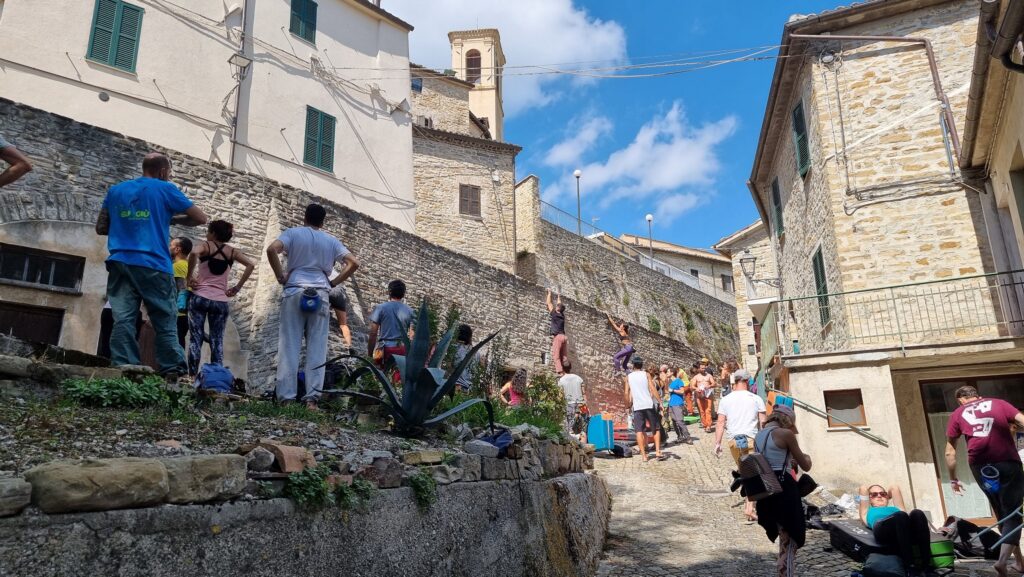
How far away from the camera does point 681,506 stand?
27.5ft

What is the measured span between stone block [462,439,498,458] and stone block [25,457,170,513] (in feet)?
7.59

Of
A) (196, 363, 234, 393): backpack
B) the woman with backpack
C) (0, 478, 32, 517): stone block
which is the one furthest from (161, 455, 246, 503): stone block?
the woman with backpack

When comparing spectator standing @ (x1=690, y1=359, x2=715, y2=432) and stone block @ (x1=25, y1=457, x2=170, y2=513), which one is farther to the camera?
spectator standing @ (x1=690, y1=359, x2=715, y2=432)

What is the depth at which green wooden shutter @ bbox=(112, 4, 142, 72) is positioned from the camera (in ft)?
43.6

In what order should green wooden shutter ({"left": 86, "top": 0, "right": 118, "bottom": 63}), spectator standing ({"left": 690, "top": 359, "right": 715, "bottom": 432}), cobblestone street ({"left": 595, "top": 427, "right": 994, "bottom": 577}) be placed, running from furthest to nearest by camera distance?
spectator standing ({"left": 690, "top": 359, "right": 715, "bottom": 432}), green wooden shutter ({"left": 86, "top": 0, "right": 118, "bottom": 63}), cobblestone street ({"left": 595, "top": 427, "right": 994, "bottom": 577})

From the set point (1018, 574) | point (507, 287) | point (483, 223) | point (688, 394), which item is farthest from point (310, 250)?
point (483, 223)

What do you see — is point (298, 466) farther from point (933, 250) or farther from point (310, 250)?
point (933, 250)

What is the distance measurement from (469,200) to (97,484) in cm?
2333

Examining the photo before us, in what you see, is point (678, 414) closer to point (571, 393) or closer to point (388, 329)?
point (571, 393)

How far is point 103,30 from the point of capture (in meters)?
13.1

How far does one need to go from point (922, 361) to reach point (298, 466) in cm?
1022

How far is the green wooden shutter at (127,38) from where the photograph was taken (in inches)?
523

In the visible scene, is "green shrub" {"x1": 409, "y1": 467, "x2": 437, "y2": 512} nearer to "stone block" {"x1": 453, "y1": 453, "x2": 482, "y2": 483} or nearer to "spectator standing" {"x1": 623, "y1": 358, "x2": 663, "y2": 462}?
"stone block" {"x1": 453, "y1": 453, "x2": 482, "y2": 483}

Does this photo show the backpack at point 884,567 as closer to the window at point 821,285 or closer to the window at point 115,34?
the window at point 821,285
